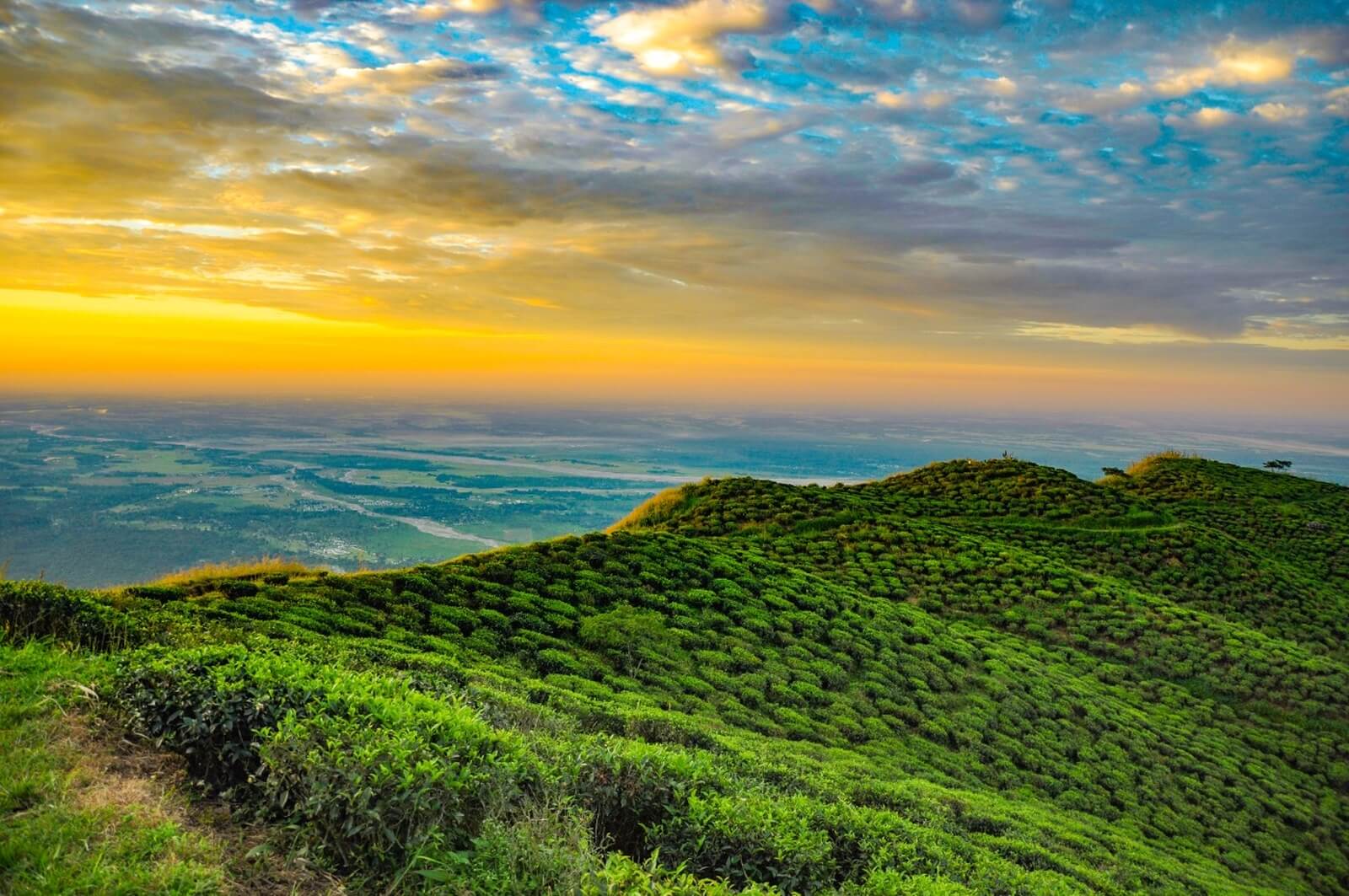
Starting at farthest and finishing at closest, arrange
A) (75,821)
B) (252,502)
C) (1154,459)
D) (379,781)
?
(252,502) < (1154,459) < (379,781) < (75,821)

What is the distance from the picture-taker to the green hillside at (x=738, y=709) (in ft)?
18.8

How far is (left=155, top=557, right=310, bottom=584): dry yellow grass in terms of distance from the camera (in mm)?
15055

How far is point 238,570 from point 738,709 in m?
11.3

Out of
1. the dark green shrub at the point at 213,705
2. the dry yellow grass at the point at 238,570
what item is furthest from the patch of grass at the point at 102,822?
the dry yellow grass at the point at 238,570

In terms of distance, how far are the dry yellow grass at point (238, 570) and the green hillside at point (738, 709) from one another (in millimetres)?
605

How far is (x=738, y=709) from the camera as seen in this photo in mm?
14906

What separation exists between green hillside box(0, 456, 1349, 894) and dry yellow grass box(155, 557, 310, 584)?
61cm

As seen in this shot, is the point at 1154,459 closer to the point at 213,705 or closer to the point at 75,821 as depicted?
the point at 213,705

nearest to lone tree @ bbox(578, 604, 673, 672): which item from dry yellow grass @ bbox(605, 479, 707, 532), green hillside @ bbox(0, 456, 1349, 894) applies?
green hillside @ bbox(0, 456, 1349, 894)

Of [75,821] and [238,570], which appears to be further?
[238,570]

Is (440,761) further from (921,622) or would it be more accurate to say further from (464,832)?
(921,622)

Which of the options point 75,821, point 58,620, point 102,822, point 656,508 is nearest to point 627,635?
point 58,620

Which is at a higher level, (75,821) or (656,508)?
(75,821)

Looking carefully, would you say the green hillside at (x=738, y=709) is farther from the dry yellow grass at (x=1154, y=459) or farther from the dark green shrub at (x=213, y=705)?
the dry yellow grass at (x=1154, y=459)
